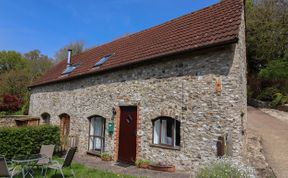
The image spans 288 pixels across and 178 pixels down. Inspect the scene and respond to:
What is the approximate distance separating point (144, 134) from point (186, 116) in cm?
209

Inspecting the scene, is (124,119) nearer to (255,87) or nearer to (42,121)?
(42,121)

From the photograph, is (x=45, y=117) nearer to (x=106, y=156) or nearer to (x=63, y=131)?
(x=63, y=131)

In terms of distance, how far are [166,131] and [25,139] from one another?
6009 mm

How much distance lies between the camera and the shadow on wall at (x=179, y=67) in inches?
311

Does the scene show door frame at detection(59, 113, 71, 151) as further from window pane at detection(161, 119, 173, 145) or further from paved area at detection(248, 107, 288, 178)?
paved area at detection(248, 107, 288, 178)

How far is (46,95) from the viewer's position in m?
17.7

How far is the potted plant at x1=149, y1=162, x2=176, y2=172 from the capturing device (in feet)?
27.7

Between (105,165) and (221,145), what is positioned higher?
(221,145)

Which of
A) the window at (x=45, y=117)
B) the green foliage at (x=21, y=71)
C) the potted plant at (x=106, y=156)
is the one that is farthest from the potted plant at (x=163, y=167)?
the green foliage at (x=21, y=71)

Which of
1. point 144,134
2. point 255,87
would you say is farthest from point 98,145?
point 255,87

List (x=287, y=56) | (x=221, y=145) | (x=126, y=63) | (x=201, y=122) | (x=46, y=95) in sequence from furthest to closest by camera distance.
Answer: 1. (x=287, y=56)
2. (x=46, y=95)
3. (x=126, y=63)
4. (x=201, y=122)
5. (x=221, y=145)

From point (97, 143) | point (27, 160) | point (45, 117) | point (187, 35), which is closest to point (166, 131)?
point (187, 35)

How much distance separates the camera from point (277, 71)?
830 inches

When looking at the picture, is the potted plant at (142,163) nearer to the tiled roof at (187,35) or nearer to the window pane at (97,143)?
the window pane at (97,143)
